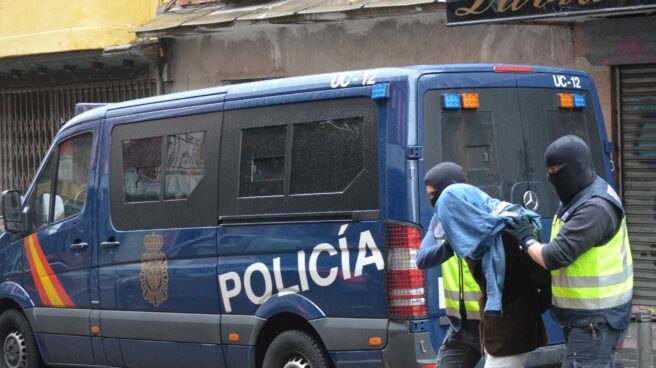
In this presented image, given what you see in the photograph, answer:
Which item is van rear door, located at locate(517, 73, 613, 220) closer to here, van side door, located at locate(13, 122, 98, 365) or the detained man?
the detained man

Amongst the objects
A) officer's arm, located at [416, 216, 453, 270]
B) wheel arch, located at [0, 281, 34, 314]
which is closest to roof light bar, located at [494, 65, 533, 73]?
officer's arm, located at [416, 216, 453, 270]

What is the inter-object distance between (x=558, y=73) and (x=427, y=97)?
1.21 m

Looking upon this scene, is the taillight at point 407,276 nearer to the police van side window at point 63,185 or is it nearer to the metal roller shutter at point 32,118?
the police van side window at point 63,185

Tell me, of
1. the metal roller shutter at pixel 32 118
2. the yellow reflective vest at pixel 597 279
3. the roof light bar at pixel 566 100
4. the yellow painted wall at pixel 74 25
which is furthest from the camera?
the metal roller shutter at pixel 32 118

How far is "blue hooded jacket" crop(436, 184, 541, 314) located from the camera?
588 centimetres

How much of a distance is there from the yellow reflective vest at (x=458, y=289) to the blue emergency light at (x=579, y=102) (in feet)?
6.63

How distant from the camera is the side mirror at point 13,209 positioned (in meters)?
10.2

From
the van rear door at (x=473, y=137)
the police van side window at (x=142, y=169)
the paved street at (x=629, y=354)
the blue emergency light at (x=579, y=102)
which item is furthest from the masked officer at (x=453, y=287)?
the paved street at (x=629, y=354)

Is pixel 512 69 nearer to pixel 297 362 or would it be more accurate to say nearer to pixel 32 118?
pixel 297 362

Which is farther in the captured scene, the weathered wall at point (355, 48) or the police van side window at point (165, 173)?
the weathered wall at point (355, 48)

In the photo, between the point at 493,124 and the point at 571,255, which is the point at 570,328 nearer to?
the point at 571,255

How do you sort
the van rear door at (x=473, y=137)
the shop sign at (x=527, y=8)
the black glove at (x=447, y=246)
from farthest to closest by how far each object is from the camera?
the shop sign at (x=527, y=8), the van rear door at (x=473, y=137), the black glove at (x=447, y=246)

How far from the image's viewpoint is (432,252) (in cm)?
625

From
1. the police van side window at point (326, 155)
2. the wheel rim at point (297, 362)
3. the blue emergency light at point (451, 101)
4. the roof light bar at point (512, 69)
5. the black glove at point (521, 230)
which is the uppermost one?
the roof light bar at point (512, 69)
